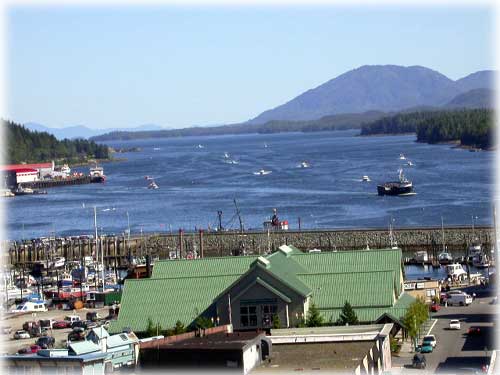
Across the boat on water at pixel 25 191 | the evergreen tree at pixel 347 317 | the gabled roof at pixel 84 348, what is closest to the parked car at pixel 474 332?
the evergreen tree at pixel 347 317

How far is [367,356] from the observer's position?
9.73 meters

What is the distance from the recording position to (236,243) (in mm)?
29516

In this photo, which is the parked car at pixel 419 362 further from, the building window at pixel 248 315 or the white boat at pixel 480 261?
the white boat at pixel 480 261

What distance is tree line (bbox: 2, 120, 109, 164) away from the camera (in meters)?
75.5

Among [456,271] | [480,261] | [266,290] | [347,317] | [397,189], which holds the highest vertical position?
[266,290]

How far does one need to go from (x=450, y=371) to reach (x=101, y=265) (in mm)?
14301

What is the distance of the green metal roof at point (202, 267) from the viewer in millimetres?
13617

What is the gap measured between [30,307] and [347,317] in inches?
335

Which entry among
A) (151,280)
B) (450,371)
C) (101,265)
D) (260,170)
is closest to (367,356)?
(450,371)

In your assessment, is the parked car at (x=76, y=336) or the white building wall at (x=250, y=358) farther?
the parked car at (x=76, y=336)

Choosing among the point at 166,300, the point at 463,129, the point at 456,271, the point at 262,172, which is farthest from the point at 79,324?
the point at 463,129

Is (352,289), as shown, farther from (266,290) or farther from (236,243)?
(236,243)

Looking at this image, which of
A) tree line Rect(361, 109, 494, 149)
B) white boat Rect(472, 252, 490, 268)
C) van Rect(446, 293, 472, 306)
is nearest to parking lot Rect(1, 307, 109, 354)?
van Rect(446, 293, 472, 306)

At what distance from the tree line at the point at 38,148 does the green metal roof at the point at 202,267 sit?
192 ft
